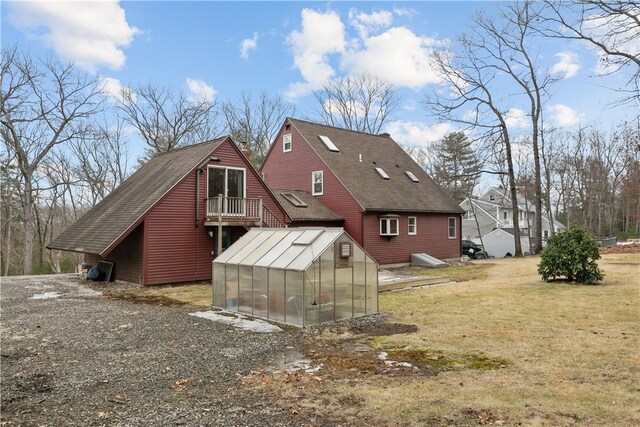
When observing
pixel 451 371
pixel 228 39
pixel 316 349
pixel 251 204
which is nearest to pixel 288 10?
pixel 228 39

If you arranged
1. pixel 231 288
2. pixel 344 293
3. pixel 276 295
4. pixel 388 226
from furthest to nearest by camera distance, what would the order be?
1. pixel 388 226
2. pixel 231 288
3. pixel 344 293
4. pixel 276 295

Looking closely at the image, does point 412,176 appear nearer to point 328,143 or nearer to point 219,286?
point 328,143

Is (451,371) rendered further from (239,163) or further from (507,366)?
(239,163)

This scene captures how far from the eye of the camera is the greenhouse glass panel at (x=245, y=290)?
36.6ft

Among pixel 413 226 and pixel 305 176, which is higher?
pixel 305 176

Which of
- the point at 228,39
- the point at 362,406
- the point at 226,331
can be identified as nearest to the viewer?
the point at 362,406

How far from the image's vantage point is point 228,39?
70.7 feet

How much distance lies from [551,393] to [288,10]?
17304mm

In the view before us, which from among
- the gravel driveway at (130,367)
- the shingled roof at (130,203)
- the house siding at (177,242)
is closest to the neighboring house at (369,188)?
the shingled roof at (130,203)

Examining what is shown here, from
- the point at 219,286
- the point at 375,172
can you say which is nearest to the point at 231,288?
the point at 219,286

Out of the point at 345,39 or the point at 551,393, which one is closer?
the point at 551,393

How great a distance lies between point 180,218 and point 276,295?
8353 millimetres

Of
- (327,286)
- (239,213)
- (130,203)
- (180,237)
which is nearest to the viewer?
(327,286)

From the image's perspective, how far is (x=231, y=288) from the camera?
38.7 feet
